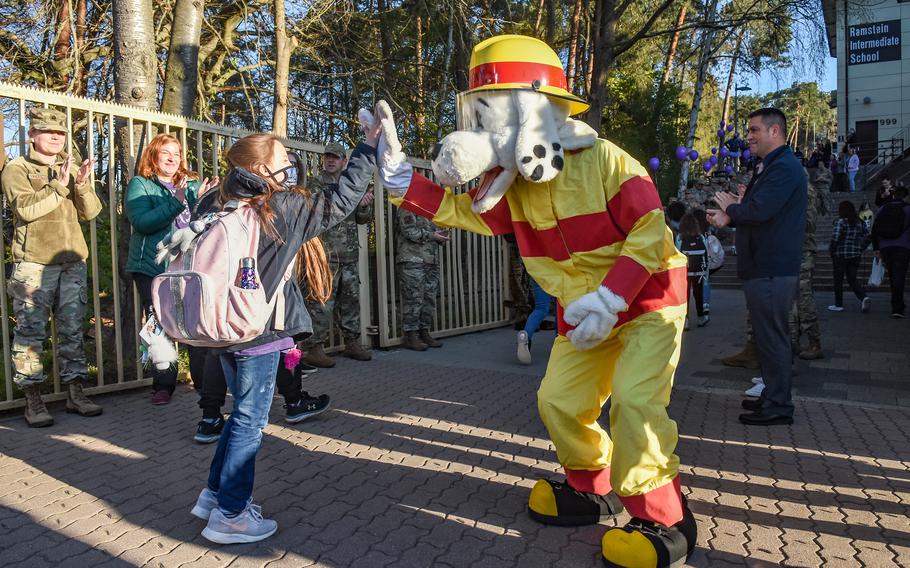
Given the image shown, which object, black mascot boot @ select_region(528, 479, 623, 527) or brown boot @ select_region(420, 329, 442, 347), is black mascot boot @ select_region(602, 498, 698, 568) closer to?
black mascot boot @ select_region(528, 479, 623, 527)

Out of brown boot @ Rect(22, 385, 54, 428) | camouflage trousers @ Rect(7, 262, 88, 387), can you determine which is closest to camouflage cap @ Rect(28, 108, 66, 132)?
camouflage trousers @ Rect(7, 262, 88, 387)

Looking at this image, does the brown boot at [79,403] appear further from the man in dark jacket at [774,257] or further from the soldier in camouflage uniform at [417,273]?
the man in dark jacket at [774,257]

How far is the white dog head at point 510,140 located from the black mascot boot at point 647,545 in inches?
57.1

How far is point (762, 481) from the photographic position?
362 centimetres

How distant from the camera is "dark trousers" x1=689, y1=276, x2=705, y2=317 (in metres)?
9.65

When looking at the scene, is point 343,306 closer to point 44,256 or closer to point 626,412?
point 44,256

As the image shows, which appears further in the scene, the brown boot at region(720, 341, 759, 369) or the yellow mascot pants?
the brown boot at region(720, 341, 759, 369)

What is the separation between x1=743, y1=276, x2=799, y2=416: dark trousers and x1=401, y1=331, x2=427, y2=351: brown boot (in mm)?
4046

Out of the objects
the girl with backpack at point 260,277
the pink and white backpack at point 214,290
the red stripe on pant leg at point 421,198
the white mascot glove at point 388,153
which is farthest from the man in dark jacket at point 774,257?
the pink and white backpack at point 214,290

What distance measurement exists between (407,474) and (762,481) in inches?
76.1

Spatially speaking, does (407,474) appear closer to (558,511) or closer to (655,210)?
(558,511)

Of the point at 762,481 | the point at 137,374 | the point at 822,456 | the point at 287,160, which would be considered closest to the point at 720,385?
the point at 822,456

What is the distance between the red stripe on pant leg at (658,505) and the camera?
2633 mm

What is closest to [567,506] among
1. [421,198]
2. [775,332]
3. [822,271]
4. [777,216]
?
[421,198]
